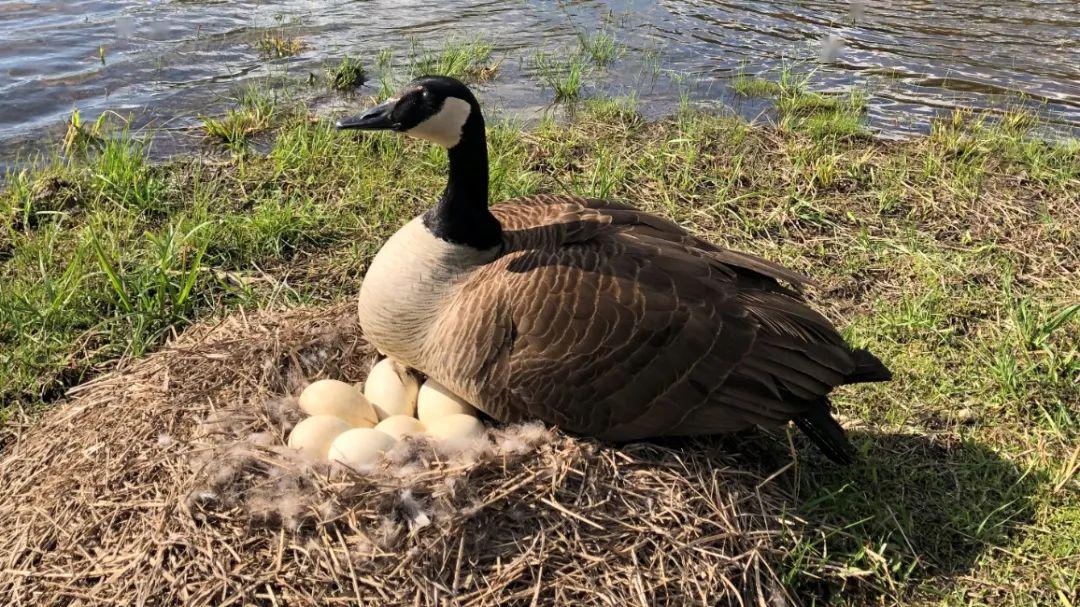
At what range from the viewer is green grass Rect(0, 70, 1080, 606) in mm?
3514

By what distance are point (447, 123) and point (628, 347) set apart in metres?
1.19

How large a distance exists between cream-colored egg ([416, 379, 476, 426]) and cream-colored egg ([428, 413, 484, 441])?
0.31 ft

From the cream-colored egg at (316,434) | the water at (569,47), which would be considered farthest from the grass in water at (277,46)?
the cream-colored egg at (316,434)

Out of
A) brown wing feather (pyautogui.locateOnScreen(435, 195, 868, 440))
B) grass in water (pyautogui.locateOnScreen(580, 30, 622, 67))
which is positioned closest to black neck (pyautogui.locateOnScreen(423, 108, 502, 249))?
brown wing feather (pyautogui.locateOnScreen(435, 195, 868, 440))

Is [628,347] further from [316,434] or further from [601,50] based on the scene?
[601,50]

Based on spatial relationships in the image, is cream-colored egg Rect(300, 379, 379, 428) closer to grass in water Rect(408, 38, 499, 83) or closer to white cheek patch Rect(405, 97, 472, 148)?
white cheek patch Rect(405, 97, 472, 148)

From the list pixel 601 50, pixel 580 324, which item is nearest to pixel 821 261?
pixel 580 324

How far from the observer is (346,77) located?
7.68 meters

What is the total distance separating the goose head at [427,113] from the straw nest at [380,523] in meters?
1.27

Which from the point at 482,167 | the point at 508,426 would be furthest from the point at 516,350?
the point at 482,167

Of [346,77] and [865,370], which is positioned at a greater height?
[346,77]

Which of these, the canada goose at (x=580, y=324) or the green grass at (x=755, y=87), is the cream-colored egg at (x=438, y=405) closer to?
the canada goose at (x=580, y=324)

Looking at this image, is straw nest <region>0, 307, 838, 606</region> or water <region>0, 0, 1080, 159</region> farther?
water <region>0, 0, 1080, 159</region>

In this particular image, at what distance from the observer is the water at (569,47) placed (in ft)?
24.6
